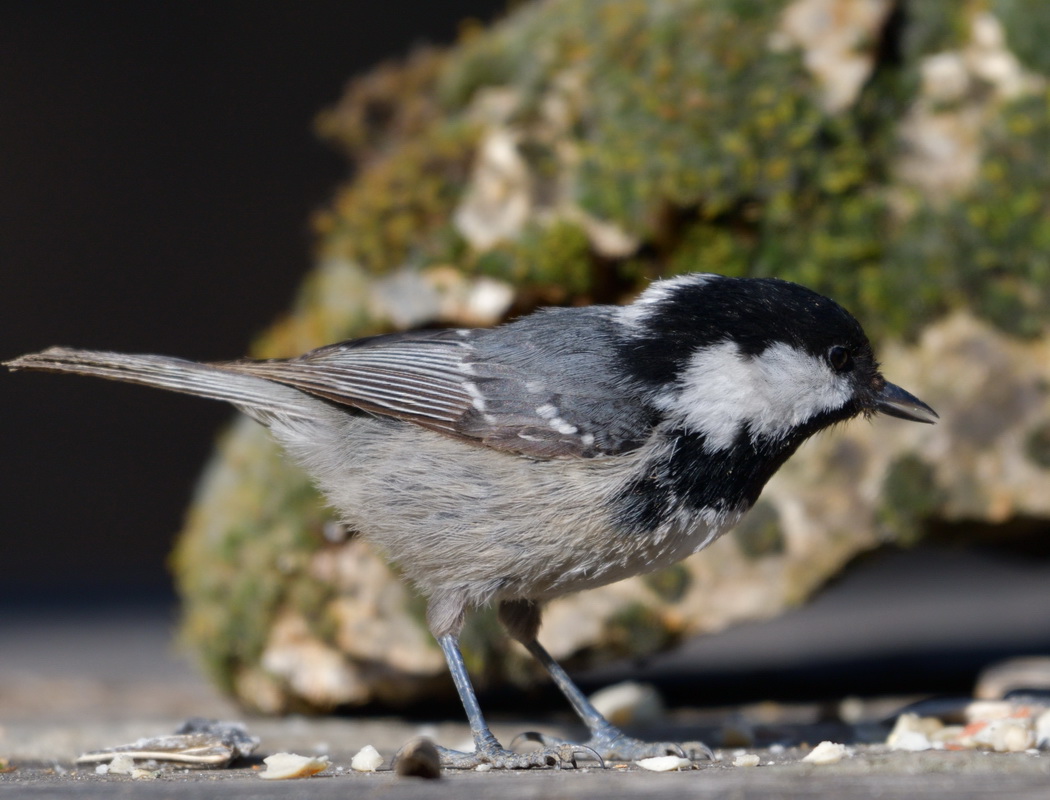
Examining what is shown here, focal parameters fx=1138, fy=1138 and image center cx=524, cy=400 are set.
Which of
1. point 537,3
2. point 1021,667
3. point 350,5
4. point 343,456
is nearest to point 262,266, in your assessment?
point 350,5

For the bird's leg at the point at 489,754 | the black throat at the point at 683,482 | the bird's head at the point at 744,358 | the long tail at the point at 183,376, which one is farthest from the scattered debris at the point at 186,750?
the bird's head at the point at 744,358

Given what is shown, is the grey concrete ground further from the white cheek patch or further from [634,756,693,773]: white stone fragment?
the white cheek patch

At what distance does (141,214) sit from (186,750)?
5969mm

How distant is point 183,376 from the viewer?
10.7 feet

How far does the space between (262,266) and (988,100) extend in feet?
18.2

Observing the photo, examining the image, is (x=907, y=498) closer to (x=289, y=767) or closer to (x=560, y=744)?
(x=560, y=744)

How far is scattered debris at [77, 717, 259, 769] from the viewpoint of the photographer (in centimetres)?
274

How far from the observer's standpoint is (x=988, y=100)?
3965mm

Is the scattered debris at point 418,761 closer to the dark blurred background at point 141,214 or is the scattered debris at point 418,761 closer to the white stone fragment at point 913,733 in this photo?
the white stone fragment at point 913,733

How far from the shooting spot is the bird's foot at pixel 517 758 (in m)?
2.70

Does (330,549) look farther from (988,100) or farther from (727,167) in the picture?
(988,100)

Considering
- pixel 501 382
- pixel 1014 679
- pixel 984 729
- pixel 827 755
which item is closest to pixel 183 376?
pixel 501 382

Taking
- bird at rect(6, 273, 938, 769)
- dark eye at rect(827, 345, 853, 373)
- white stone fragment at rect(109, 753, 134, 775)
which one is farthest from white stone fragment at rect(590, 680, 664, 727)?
white stone fragment at rect(109, 753, 134, 775)

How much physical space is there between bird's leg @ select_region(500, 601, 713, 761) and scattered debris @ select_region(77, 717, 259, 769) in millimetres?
848
